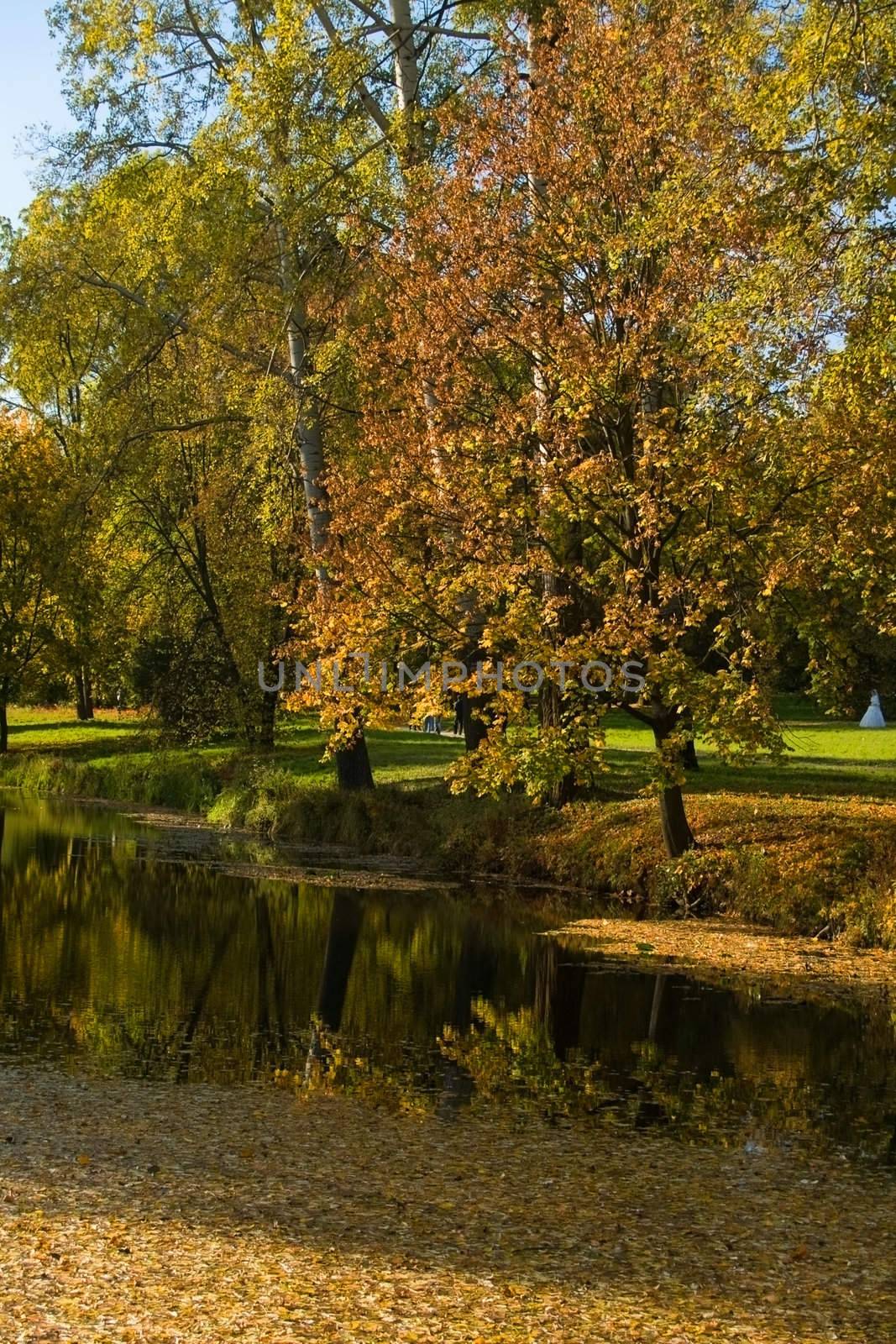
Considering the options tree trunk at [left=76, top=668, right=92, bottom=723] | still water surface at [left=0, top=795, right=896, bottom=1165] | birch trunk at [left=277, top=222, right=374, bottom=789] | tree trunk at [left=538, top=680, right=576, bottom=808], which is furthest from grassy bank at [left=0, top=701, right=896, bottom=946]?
tree trunk at [left=76, top=668, right=92, bottom=723]

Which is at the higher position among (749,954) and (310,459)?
(310,459)

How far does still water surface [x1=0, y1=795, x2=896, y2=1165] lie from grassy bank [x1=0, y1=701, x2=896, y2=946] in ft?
6.07

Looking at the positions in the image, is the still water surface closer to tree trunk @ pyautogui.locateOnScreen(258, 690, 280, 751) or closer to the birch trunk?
the birch trunk

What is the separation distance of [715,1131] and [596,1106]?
95 cm

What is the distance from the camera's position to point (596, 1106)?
1045 centimetres

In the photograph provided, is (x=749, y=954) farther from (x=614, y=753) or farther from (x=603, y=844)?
(x=614, y=753)

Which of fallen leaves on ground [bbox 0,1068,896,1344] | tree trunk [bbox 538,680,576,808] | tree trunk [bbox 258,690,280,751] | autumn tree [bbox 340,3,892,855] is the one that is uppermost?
autumn tree [bbox 340,3,892,855]

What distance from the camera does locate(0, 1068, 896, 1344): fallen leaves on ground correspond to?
6395mm

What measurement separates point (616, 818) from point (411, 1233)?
14182mm

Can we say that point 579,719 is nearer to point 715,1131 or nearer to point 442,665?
point 442,665

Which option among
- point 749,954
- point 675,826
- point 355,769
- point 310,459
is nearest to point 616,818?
point 675,826

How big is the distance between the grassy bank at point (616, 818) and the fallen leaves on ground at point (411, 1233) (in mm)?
8258

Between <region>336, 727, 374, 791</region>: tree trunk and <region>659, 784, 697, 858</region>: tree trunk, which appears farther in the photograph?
<region>336, 727, 374, 791</region>: tree trunk

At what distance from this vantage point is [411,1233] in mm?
7438
